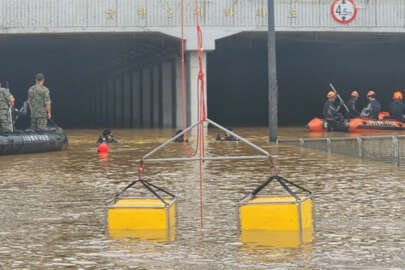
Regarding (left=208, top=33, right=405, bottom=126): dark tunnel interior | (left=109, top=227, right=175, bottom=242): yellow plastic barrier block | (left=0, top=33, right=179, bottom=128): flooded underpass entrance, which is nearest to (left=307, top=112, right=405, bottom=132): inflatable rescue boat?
(left=0, top=33, right=179, bottom=128): flooded underpass entrance

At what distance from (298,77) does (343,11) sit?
827 inches

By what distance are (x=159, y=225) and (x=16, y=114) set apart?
20.7 metres

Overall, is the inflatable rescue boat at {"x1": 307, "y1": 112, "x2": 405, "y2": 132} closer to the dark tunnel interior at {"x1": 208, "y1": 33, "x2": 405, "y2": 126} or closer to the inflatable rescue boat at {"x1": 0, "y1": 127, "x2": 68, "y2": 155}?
the dark tunnel interior at {"x1": 208, "y1": 33, "x2": 405, "y2": 126}

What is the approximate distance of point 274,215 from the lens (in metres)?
10.1

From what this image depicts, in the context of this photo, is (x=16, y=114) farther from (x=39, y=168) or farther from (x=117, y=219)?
(x=117, y=219)

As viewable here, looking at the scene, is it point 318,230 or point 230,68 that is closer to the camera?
point 318,230

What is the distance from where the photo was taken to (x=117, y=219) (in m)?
10.4

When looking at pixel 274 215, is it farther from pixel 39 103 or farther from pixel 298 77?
pixel 298 77

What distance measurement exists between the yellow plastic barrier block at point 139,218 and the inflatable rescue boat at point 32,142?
13821mm

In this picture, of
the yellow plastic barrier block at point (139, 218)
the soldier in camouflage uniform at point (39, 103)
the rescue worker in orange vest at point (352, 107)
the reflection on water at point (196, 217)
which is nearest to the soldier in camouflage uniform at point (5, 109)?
the soldier in camouflage uniform at point (39, 103)

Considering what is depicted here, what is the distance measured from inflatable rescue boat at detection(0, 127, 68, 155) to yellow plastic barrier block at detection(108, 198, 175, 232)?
13.8 m

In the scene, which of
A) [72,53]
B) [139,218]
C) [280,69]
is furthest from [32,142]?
→ [280,69]

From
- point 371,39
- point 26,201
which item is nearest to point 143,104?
point 371,39

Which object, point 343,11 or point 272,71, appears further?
point 343,11
